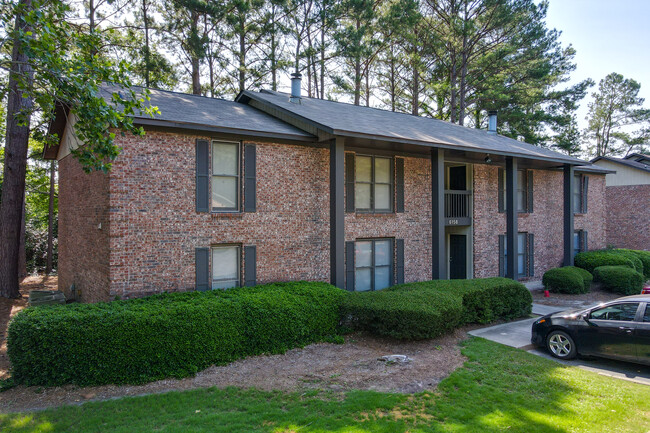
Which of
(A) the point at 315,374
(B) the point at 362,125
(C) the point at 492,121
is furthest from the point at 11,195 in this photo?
(C) the point at 492,121

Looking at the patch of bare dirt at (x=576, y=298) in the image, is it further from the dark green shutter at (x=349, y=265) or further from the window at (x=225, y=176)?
the window at (x=225, y=176)

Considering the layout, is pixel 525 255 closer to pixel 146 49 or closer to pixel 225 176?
pixel 225 176

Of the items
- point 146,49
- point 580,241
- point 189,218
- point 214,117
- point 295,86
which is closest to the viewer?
point 189,218

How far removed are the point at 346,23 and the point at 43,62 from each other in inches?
944

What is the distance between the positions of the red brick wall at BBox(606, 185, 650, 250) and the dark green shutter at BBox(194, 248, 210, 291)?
2602 centimetres

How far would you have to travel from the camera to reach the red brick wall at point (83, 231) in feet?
33.0

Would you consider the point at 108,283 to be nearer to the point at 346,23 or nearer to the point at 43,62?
the point at 43,62

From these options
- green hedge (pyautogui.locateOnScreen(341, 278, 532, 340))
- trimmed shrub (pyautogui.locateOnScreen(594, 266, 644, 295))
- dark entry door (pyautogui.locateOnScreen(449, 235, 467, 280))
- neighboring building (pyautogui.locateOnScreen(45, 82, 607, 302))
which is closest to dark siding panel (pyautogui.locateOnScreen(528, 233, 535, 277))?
neighboring building (pyautogui.locateOnScreen(45, 82, 607, 302))

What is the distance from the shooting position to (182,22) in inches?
921

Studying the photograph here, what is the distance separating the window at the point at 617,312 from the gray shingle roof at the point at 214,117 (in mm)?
Result: 8074

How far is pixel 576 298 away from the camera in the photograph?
1531 cm

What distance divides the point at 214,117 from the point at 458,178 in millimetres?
10254

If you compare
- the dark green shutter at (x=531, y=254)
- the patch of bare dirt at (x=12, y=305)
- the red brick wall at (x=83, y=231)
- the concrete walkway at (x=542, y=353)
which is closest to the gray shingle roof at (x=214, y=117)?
the red brick wall at (x=83, y=231)

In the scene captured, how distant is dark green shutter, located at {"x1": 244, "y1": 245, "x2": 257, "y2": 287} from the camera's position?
11.3 meters
